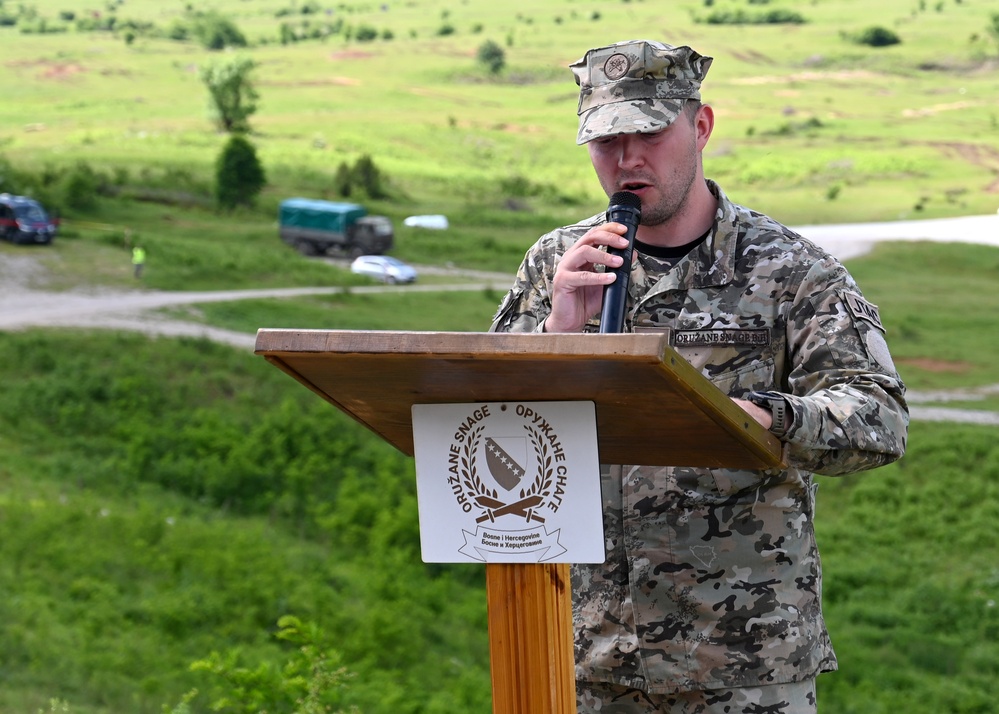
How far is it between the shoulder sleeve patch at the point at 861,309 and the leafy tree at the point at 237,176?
35.5 meters

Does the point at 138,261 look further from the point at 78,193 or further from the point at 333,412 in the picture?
the point at 333,412

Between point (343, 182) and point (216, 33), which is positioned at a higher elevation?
point (216, 33)

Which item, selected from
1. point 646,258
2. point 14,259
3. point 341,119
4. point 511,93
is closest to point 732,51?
point 511,93

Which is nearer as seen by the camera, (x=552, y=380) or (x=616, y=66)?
(x=552, y=380)

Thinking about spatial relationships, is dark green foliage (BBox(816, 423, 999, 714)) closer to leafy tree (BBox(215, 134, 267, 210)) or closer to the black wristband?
the black wristband

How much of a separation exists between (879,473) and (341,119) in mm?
47750

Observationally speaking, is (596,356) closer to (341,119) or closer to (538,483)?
(538,483)

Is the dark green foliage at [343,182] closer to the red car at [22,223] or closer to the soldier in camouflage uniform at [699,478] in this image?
the red car at [22,223]

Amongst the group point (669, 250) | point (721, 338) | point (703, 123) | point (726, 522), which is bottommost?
point (726, 522)

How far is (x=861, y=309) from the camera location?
2098mm

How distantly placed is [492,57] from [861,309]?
6900 cm

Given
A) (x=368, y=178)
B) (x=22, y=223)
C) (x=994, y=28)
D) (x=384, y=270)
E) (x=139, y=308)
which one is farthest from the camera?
(x=994, y=28)

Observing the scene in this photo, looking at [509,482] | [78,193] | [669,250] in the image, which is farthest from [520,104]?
[509,482]

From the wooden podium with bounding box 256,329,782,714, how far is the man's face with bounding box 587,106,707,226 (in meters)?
0.53
